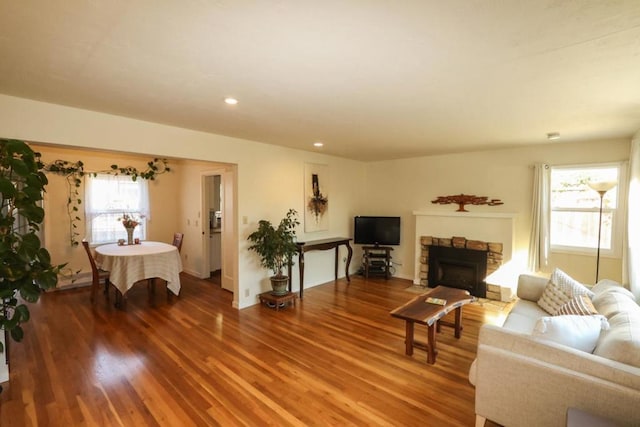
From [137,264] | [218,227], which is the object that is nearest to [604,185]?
[137,264]

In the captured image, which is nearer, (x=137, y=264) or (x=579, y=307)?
(x=579, y=307)

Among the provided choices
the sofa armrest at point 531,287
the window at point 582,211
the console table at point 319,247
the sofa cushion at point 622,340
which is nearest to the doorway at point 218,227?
the console table at point 319,247

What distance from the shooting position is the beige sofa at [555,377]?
5.06 ft

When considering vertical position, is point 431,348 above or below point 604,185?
below

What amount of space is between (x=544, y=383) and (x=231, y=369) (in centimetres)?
232

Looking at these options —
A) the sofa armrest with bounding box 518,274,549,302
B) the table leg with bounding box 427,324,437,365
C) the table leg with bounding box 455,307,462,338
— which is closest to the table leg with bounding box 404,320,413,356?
the table leg with bounding box 427,324,437,365

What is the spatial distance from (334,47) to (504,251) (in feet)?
A: 14.5

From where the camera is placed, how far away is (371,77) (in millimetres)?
2057

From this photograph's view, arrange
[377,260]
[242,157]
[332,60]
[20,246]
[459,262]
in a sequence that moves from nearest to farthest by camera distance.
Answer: [332,60] → [20,246] → [242,157] → [459,262] → [377,260]

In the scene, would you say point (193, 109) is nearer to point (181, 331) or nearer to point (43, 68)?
point (43, 68)

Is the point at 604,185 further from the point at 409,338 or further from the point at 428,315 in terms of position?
the point at 409,338

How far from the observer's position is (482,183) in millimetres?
5043

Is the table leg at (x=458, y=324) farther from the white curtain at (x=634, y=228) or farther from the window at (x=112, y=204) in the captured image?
the window at (x=112, y=204)

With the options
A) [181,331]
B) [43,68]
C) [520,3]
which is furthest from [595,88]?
[181,331]
